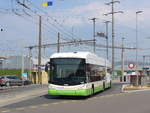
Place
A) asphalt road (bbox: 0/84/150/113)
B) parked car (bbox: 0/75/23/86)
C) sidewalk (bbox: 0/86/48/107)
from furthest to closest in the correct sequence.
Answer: parked car (bbox: 0/75/23/86), sidewalk (bbox: 0/86/48/107), asphalt road (bbox: 0/84/150/113)

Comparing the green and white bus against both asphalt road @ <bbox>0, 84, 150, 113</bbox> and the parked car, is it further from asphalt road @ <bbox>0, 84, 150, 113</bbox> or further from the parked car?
the parked car

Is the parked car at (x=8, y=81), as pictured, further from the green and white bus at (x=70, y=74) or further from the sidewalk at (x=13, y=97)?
the green and white bus at (x=70, y=74)

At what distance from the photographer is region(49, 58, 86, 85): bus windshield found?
24.2 m

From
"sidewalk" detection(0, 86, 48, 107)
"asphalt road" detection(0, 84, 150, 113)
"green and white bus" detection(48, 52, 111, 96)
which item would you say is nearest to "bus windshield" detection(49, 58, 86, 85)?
"green and white bus" detection(48, 52, 111, 96)

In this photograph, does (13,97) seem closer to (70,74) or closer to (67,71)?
(67,71)

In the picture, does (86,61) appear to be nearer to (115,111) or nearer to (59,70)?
(59,70)

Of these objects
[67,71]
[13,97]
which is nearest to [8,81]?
[13,97]

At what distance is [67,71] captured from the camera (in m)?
24.3

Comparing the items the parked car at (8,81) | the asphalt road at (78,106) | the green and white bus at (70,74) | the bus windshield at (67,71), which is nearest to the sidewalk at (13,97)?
the asphalt road at (78,106)

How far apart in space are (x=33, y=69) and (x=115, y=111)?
59.8 meters

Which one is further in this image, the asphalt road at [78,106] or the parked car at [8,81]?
the parked car at [8,81]

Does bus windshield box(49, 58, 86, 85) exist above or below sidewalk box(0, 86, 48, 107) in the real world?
above

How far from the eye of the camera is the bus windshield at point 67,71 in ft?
79.3

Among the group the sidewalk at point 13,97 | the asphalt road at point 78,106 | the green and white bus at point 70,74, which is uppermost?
the green and white bus at point 70,74
